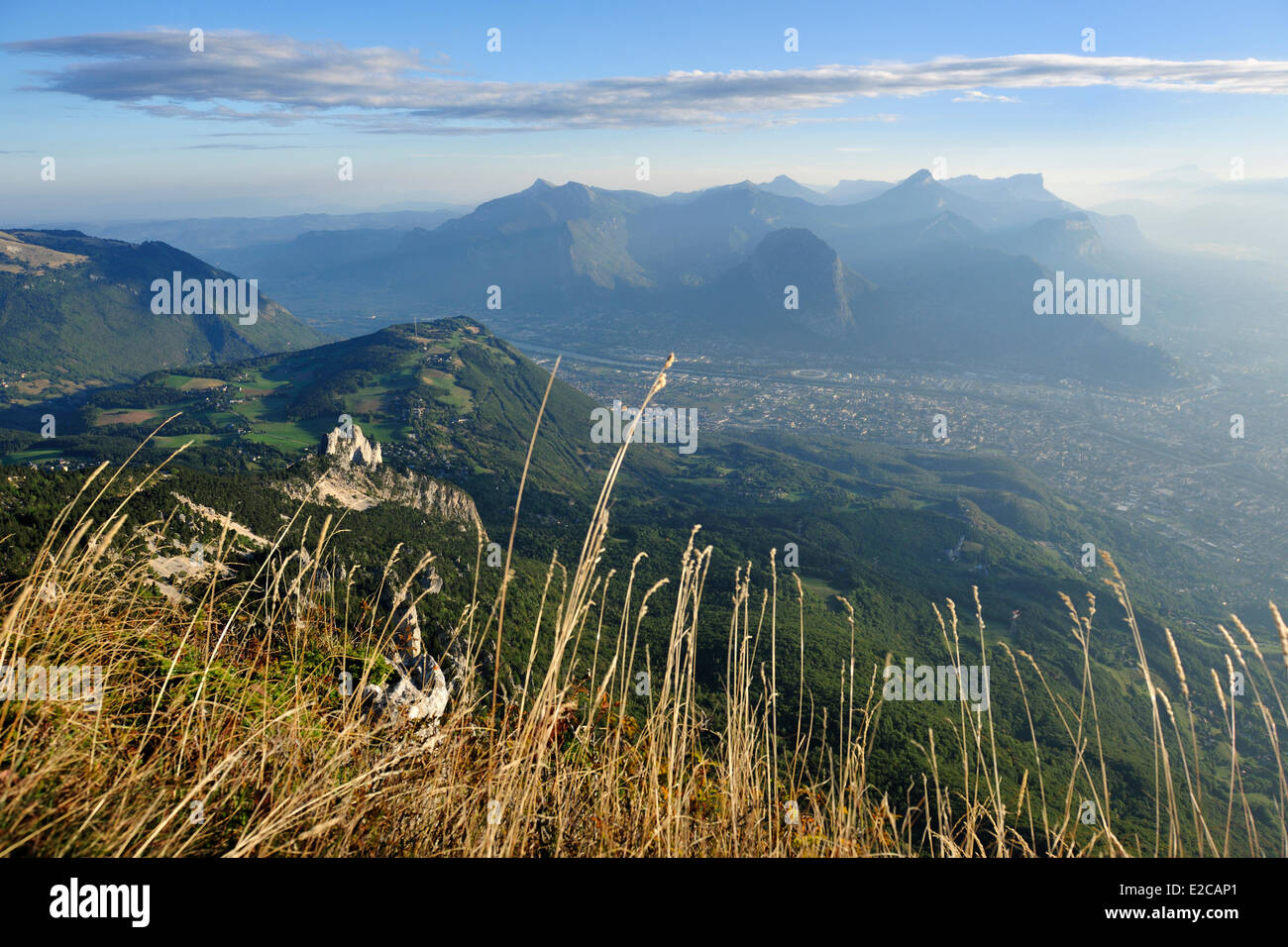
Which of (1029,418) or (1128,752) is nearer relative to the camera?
(1128,752)

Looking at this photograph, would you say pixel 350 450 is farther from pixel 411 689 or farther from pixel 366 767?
pixel 366 767

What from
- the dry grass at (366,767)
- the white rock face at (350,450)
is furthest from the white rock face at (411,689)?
→ the white rock face at (350,450)

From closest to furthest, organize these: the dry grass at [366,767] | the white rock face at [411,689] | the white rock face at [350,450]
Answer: the dry grass at [366,767]
the white rock face at [411,689]
the white rock face at [350,450]

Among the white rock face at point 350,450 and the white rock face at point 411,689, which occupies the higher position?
the white rock face at point 411,689

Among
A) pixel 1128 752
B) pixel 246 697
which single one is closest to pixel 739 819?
pixel 246 697

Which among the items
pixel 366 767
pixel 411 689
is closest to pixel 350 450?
pixel 411 689

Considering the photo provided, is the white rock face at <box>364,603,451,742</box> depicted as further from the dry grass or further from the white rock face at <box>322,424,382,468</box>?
the white rock face at <box>322,424,382,468</box>

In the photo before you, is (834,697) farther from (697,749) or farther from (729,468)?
(729,468)

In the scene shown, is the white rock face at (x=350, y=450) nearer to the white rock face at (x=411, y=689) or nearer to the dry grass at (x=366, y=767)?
the white rock face at (x=411, y=689)
